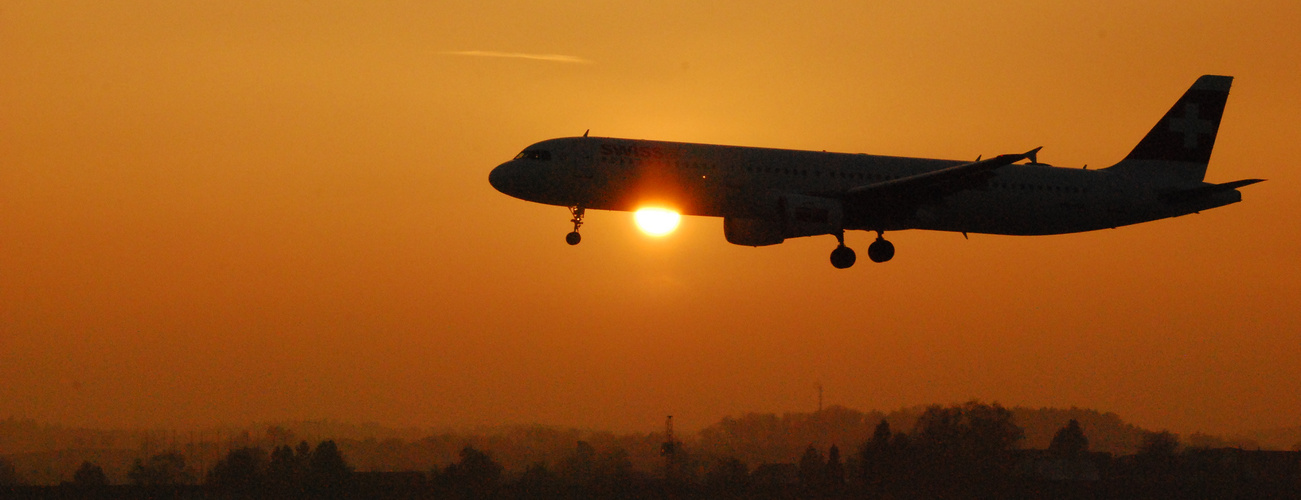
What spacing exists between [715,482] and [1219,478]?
47.3 metres

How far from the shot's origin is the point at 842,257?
57.7 m

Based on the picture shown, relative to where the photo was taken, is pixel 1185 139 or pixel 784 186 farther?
pixel 1185 139

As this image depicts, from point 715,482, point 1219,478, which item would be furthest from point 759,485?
point 1219,478

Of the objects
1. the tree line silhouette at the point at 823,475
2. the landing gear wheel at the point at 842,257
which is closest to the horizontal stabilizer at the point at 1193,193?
the landing gear wheel at the point at 842,257

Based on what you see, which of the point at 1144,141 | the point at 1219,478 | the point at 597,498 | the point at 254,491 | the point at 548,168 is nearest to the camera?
the point at 548,168

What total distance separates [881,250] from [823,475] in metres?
73.6

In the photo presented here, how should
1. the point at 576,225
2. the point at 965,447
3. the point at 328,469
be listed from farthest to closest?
the point at 965,447 → the point at 328,469 → the point at 576,225

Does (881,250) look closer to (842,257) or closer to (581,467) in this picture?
(842,257)

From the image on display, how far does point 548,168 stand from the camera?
175 ft

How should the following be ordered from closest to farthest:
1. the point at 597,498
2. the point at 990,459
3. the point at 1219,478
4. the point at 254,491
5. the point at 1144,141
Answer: the point at 1144,141 → the point at 597,498 → the point at 254,491 → the point at 1219,478 → the point at 990,459

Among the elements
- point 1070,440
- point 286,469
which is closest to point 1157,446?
point 1070,440

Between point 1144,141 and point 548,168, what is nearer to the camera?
point 548,168

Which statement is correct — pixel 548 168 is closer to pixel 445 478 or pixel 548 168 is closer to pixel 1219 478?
pixel 445 478

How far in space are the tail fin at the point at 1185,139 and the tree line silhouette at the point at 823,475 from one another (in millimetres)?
57660
